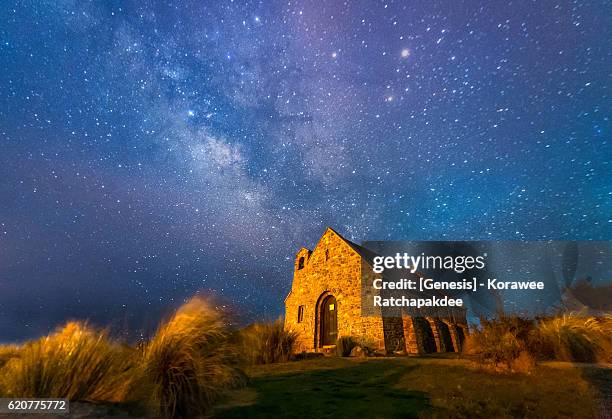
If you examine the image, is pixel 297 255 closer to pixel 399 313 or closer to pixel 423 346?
pixel 399 313

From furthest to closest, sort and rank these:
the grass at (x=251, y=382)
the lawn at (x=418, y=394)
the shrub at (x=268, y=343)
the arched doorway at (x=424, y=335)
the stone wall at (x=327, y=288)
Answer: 1. the stone wall at (x=327, y=288)
2. the arched doorway at (x=424, y=335)
3. the shrub at (x=268, y=343)
4. the lawn at (x=418, y=394)
5. the grass at (x=251, y=382)

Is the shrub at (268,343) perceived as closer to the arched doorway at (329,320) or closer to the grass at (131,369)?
the grass at (131,369)

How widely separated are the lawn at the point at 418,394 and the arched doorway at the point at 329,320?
1214 centimetres

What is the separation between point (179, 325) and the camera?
5.80 meters

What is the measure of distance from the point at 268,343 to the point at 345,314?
8.83 metres

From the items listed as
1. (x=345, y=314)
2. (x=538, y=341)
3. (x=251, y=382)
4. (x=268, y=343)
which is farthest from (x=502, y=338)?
(x=345, y=314)

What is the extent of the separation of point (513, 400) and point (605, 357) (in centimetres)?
735

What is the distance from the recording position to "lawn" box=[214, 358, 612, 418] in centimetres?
554

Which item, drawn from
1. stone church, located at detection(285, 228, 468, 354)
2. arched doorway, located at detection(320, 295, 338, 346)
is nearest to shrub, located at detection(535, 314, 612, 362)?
stone church, located at detection(285, 228, 468, 354)

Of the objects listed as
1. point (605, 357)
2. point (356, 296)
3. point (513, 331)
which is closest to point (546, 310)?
point (605, 357)

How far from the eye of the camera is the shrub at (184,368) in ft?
16.3

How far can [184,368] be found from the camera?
523cm

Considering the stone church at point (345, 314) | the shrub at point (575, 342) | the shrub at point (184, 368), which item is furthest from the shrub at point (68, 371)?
the stone church at point (345, 314)

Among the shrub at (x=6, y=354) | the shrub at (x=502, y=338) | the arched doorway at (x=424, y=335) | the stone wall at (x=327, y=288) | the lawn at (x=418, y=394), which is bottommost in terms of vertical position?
the lawn at (x=418, y=394)
